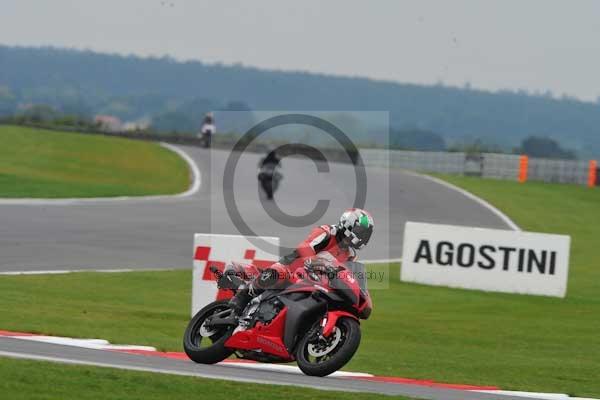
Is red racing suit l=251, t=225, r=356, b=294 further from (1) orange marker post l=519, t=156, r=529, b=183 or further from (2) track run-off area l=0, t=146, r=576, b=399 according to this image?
(1) orange marker post l=519, t=156, r=529, b=183

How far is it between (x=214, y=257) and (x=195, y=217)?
16726mm

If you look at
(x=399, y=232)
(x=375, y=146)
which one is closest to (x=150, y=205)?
(x=399, y=232)

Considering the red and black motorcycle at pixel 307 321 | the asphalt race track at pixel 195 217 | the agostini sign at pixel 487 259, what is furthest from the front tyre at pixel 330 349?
the agostini sign at pixel 487 259

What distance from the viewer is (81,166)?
43.9 metres

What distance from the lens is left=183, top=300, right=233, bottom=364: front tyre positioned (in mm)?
10883

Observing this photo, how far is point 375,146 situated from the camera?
67.8 meters

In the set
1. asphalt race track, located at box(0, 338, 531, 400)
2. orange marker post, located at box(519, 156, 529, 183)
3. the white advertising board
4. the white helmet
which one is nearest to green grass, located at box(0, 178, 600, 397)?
the white advertising board

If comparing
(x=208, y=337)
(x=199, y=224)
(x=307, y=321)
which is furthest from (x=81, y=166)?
(x=307, y=321)

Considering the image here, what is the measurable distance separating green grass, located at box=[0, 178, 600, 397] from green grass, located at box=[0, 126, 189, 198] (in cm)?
1464

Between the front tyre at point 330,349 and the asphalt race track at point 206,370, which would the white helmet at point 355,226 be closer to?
the front tyre at point 330,349

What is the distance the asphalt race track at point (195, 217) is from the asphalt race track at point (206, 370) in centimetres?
877

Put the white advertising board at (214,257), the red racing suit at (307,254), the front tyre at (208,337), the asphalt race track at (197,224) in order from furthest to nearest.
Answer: the white advertising board at (214,257) → the front tyre at (208,337) → the red racing suit at (307,254) → the asphalt race track at (197,224)

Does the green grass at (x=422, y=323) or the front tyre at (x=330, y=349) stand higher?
the front tyre at (x=330, y=349)

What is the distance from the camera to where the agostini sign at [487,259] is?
2092cm
